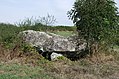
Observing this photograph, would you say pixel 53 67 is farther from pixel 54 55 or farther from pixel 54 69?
pixel 54 55

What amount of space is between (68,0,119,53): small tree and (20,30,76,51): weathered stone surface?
0.88 meters

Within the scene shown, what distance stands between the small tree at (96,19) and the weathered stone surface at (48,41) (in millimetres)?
880

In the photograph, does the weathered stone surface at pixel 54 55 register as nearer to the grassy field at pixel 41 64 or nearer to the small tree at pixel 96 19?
the grassy field at pixel 41 64

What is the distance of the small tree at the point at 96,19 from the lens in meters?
14.0

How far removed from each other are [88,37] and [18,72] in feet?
17.2

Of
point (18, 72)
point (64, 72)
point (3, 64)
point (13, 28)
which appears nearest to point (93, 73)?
point (64, 72)

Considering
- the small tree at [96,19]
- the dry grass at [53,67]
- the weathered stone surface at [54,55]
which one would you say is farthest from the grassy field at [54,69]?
the small tree at [96,19]

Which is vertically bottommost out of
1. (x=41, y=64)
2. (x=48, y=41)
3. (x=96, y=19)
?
(x=41, y=64)

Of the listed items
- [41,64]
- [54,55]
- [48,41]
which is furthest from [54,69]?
[48,41]

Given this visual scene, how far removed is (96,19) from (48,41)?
276 cm

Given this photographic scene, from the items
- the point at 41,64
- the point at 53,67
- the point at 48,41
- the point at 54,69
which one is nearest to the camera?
the point at 54,69

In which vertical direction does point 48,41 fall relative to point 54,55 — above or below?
above

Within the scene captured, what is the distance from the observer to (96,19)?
548 inches

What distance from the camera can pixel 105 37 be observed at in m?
14.2
